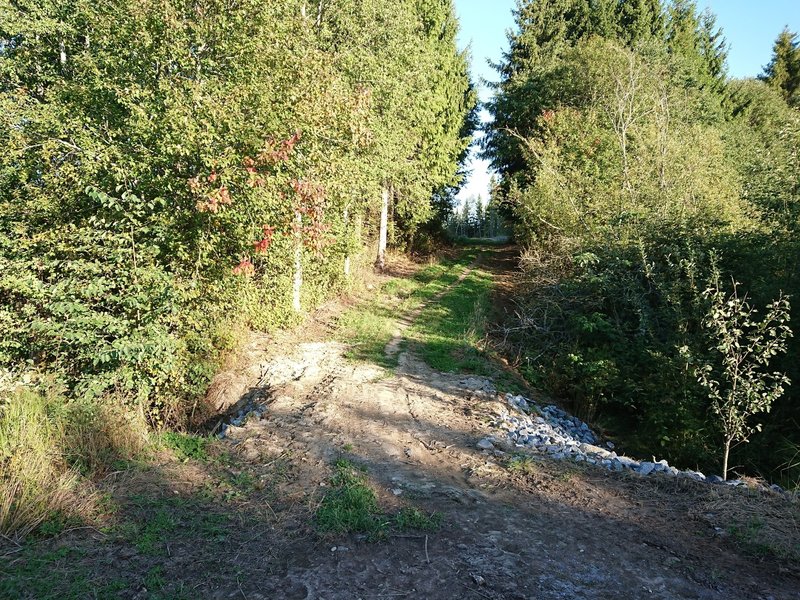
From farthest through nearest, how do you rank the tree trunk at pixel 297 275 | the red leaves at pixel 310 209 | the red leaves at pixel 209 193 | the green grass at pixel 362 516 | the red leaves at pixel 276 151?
the tree trunk at pixel 297 275, the red leaves at pixel 310 209, the red leaves at pixel 276 151, the red leaves at pixel 209 193, the green grass at pixel 362 516

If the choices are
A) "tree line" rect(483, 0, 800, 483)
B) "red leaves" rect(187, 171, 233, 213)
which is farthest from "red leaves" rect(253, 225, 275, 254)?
"tree line" rect(483, 0, 800, 483)

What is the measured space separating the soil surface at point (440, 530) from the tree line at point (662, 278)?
8.46 feet

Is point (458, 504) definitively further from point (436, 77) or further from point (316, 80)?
point (436, 77)

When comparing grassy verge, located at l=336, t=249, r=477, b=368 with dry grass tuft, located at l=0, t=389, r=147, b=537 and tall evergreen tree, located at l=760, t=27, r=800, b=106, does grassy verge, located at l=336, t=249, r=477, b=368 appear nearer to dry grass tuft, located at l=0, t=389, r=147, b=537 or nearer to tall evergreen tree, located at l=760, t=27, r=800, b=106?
dry grass tuft, located at l=0, t=389, r=147, b=537

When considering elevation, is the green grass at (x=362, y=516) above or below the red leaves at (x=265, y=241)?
below

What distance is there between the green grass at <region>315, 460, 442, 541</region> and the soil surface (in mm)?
87

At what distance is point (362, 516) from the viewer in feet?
14.8

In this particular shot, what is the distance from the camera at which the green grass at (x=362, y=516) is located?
4.41 m

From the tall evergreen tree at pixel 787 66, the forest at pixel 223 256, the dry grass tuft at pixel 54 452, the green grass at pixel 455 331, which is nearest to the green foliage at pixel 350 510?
the dry grass tuft at pixel 54 452

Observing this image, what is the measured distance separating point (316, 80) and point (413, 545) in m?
7.92

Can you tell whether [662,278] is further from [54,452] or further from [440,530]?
[54,452]

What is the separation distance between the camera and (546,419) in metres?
8.66

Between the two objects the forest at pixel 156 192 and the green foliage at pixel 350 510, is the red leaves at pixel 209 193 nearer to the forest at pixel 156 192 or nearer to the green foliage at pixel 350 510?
the forest at pixel 156 192

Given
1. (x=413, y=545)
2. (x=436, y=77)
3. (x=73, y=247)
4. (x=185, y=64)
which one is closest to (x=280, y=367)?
(x=73, y=247)
